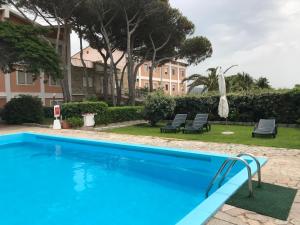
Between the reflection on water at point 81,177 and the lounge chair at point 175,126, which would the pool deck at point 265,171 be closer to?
the lounge chair at point 175,126

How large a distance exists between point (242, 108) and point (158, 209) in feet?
44.5

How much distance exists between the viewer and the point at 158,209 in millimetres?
6016

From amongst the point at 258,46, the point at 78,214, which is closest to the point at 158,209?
the point at 78,214

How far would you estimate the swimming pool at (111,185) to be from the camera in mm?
5609

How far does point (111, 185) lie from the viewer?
7.68 metres

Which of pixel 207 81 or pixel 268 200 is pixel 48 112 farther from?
pixel 268 200

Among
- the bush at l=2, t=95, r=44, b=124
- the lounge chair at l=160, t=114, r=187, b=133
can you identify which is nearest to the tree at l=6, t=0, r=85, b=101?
the bush at l=2, t=95, r=44, b=124

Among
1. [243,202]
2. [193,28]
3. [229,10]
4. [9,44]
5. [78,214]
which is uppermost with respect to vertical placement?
[193,28]

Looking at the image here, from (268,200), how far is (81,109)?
49.4 ft

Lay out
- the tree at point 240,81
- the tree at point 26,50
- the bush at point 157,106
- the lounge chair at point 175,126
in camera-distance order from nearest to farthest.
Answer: the lounge chair at point 175,126 < the tree at point 26,50 < the bush at point 157,106 < the tree at point 240,81

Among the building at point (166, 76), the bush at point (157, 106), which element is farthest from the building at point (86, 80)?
the bush at point (157, 106)

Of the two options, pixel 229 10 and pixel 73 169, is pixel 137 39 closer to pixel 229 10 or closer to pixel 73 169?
pixel 229 10

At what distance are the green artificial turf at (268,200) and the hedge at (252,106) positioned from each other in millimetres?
11945

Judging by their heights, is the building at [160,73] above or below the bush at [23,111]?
above
